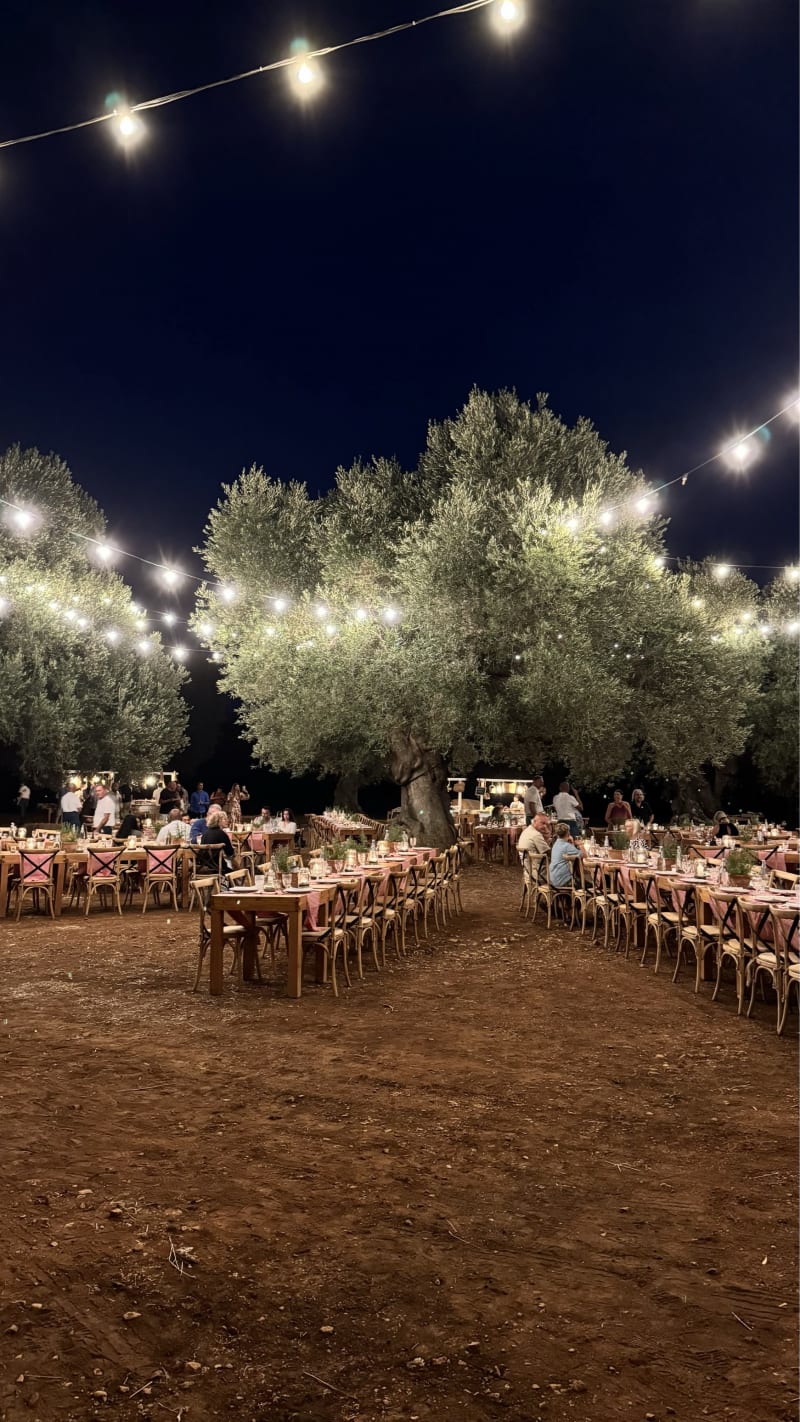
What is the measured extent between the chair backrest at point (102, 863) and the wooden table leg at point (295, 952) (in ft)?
16.2

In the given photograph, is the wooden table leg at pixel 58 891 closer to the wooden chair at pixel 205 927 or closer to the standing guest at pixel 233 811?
the wooden chair at pixel 205 927

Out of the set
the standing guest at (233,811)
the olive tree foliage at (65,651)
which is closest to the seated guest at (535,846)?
the standing guest at (233,811)

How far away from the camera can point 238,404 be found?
40906 millimetres

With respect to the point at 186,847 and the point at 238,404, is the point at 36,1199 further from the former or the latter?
the point at 238,404

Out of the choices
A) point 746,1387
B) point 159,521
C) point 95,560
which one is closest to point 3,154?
point 746,1387

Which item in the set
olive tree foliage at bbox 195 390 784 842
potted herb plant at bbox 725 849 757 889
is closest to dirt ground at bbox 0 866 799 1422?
potted herb plant at bbox 725 849 757 889

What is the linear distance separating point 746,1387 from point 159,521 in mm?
36697

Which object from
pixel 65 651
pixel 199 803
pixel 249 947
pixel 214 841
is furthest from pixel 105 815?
pixel 249 947

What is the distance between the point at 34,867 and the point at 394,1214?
838cm

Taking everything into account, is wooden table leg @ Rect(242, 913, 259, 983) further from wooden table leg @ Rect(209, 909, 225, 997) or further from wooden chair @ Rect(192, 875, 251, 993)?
wooden table leg @ Rect(209, 909, 225, 997)

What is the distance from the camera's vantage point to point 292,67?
18.6 feet

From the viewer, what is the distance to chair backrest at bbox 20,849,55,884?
10742mm

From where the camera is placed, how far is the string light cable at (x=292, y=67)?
529 centimetres

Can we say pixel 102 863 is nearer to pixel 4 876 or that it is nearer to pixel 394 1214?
pixel 4 876
